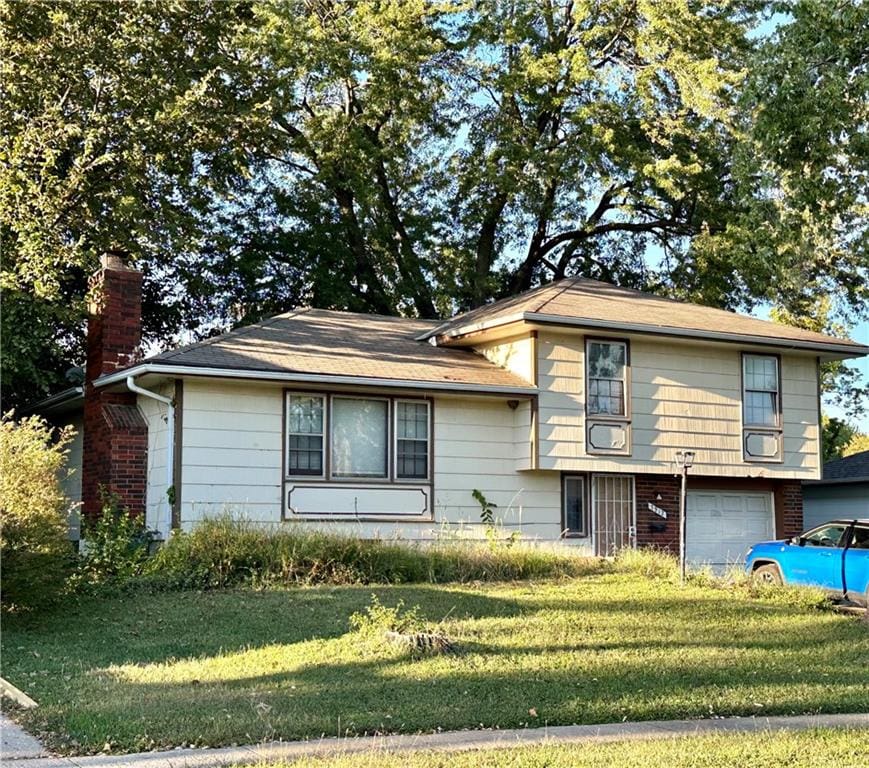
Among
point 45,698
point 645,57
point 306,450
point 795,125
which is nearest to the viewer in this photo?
point 45,698

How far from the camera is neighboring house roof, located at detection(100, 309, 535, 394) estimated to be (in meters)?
17.5

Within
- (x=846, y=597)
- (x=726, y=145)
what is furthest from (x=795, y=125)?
(x=726, y=145)

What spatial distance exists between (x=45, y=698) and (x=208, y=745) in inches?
85.5

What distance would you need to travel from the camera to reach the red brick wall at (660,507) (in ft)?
67.9

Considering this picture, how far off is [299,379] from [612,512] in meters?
6.74

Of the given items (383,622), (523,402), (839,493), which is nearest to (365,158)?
(523,402)

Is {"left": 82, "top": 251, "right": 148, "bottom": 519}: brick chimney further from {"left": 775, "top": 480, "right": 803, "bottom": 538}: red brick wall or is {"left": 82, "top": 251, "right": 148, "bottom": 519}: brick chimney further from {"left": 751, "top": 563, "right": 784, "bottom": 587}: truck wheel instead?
{"left": 775, "top": 480, "right": 803, "bottom": 538}: red brick wall

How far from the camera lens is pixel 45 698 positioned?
919 cm

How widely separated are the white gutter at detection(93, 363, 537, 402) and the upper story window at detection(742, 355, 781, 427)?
16.2 ft

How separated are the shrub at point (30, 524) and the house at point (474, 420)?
2782 mm

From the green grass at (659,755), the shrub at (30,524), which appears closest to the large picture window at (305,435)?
the shrub at (30,524)

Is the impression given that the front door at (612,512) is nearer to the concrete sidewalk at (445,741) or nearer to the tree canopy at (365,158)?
the tree canopy at (365,158)

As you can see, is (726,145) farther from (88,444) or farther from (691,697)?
(691,697)

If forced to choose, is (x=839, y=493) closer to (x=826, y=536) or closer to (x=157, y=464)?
(x=826, y=536)
